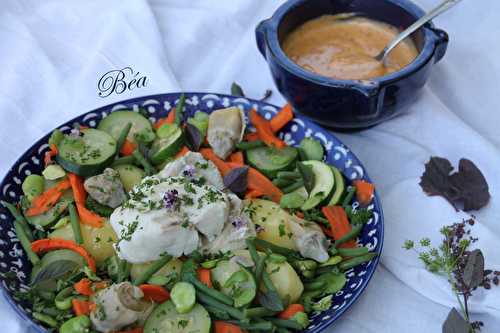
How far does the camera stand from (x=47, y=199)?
2.91 meters

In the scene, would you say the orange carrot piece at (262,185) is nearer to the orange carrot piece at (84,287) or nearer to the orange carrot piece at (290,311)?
the orange carrot piece at (290,311)

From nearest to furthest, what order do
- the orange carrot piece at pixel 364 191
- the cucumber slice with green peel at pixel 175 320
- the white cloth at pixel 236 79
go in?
the cucumber slice with green peel at pixel 175 320 → the orange carrot piece at pixel 364 191 → the white cloth at pixel 236 79

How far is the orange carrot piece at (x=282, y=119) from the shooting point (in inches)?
131

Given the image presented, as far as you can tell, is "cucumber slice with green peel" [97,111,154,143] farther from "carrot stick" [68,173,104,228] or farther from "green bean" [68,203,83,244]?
"green bean" [68,203,83,244]

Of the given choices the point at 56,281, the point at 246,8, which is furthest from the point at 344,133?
the point at 56,281

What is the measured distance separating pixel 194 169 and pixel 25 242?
2.55 feet

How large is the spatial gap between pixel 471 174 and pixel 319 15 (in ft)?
4.10

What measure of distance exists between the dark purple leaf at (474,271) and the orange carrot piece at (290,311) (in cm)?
77

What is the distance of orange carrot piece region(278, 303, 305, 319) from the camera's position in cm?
257

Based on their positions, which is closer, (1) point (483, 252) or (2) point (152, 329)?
(2) point (152, 329)

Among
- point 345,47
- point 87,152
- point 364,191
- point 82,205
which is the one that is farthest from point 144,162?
point 345,47

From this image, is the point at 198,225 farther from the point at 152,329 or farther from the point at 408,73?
the point at 408,73

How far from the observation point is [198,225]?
8.83 feet

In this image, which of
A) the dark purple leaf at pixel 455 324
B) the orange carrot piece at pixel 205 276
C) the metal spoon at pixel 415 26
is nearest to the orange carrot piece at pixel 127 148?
the orange carrot piece at pixel 205 276
